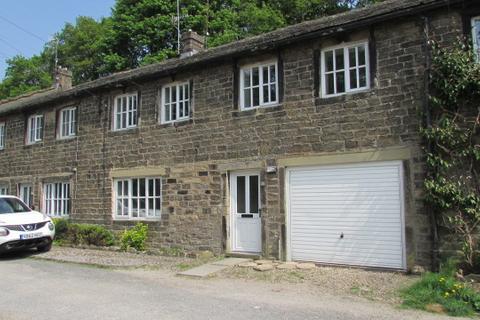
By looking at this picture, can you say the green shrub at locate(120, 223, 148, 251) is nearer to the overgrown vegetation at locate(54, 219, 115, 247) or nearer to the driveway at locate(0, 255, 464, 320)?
the overgrown vegetation at locate(54, 219, 115, 247)

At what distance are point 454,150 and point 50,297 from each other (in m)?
7.98

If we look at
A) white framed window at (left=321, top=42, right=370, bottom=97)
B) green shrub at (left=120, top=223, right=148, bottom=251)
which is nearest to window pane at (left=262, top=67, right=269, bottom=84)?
white framed window at (left=321, top=42, right=370, bottom=97)

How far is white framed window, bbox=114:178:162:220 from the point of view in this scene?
1438 cm

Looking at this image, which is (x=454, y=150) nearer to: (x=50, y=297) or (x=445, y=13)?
(x=445, y=13)

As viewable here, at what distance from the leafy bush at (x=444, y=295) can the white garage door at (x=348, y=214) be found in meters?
1.59

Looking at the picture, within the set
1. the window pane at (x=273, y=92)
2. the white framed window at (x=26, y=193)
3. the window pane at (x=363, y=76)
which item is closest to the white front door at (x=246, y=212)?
the window pane at (x=273, y=92)

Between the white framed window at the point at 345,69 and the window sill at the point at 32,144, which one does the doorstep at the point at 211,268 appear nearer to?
the white framed window at the point at 345,69

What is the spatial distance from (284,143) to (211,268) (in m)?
3.44

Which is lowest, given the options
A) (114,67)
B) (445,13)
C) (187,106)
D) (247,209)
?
(247,209)

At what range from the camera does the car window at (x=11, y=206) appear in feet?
44.1

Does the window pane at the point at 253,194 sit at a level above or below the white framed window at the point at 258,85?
below

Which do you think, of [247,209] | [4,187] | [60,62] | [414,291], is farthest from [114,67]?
[414,291]

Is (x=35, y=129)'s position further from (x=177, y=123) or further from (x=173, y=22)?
(x=173, y=22)

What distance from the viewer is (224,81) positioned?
42.1 ft
